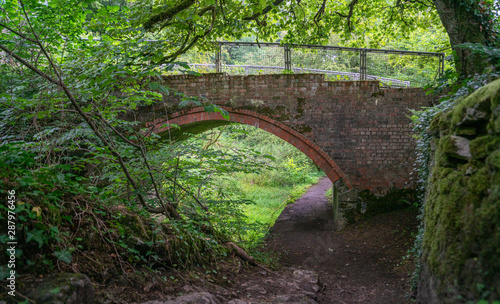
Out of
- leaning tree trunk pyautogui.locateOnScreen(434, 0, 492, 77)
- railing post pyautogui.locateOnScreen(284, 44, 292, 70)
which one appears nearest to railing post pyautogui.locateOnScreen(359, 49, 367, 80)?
railing post pyautogui.locateOnScreen(284, 44, 292, 70)

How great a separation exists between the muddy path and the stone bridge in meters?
1.21

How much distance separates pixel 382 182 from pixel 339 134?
1.57 m

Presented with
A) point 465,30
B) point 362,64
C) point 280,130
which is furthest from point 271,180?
point 465,30

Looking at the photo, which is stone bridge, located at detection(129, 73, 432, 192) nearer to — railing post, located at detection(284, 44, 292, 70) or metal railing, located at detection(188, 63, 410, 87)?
metal railing, located at detection(188, 63, 410, 87)

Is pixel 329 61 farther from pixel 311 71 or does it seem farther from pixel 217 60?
pixel 217 60

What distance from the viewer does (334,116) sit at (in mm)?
8273

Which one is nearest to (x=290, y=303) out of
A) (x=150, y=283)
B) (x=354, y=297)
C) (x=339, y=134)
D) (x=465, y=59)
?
(x=150, y=283)

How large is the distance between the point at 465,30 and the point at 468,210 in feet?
15.8

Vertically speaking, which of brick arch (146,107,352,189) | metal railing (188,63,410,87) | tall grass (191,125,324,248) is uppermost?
metal railing (188,63,410,87)

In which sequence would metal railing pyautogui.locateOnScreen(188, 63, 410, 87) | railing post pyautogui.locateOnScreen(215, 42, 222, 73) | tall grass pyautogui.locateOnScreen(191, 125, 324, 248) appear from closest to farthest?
metal railing pyautogui.locateOnScreen(188, 63, 410, 87)
railing post pyautogui.locateOnScreen(215, 42, 222, 73)
tall grass pyautogui.locateOnScreen(191, 125, 324, 248)

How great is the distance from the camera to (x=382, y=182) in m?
8.20

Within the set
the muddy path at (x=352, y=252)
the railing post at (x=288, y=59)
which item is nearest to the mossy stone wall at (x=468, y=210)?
the muddy path at (x=352, y=252)

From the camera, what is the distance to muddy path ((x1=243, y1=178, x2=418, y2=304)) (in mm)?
4746

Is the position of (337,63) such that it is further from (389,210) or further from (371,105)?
(389,210)
